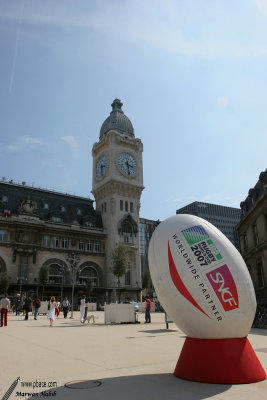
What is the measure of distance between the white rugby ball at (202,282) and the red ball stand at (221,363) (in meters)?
0.19

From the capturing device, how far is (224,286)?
23.3 feet

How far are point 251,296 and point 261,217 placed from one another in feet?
83.3

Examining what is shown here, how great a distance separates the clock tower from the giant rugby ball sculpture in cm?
5873

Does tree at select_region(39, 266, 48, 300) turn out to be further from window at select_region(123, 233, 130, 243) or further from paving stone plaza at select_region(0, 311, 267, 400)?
paving stone plaza at select_region(0, 311, 267, 400)

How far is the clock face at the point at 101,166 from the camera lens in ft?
242

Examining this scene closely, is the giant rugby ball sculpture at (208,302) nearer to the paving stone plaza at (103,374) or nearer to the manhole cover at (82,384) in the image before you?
the paving stone plaza at (103,374)

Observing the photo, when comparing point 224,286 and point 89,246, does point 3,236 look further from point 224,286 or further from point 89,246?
point 224,286

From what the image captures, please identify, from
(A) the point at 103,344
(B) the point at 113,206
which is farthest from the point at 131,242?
(A) the point at 103,344

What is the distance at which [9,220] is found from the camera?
58438mm

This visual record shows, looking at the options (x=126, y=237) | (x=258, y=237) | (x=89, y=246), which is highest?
(x=126, y=237)

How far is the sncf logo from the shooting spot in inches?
277

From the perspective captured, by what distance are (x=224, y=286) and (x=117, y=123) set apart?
2910 inches

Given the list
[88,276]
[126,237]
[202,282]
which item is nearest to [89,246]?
[88,276]

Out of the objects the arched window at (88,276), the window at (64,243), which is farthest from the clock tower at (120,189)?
the window at (64,243)
